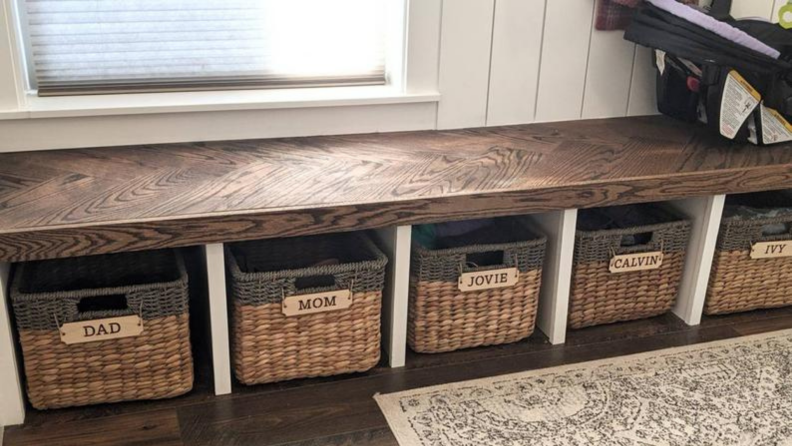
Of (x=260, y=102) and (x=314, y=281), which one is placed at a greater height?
(x=260, y=102)

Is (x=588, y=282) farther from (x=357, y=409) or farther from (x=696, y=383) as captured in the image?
(x=357, y=409)

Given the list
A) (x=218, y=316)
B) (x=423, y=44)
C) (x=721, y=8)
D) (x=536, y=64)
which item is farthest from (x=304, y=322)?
(x=721, y=8)

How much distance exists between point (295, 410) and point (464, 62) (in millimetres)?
1128

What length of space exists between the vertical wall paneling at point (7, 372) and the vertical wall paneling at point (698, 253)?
5.82 feet

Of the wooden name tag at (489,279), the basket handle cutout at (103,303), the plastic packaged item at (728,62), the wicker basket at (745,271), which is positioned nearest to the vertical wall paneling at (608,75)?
the plastic packaged item at (728,62)

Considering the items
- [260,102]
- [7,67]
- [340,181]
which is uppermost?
[7,67]

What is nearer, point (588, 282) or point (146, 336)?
point (146, 336)

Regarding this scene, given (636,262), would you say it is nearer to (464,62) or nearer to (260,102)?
(464,62)

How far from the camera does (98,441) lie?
→ 1808 mm

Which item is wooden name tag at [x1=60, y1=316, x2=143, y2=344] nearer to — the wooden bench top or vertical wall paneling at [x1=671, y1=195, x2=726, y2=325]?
the wooden bench top

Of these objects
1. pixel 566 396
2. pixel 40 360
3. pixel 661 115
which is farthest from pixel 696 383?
pixel 40 360

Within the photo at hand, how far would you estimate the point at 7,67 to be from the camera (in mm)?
2080

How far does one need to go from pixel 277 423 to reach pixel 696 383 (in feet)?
3.44

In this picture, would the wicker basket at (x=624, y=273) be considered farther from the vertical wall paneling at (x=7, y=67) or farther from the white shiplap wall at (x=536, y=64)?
the vertical wall paneling at (x=7, y=67)
